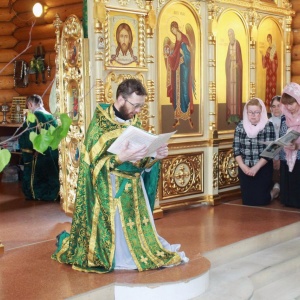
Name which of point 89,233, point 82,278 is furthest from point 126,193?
point 82,278

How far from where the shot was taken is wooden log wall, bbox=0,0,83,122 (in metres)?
9.32

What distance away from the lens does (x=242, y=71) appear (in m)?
7.93

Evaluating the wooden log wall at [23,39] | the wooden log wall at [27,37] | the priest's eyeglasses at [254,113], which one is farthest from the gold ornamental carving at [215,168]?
the wooden log wall at [23,39]

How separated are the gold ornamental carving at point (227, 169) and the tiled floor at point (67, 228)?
300 millimetres

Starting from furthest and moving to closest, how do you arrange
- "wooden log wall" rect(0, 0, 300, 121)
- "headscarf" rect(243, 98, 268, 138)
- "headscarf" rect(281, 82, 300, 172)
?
"wooden log wall" rect(0, 0, 300, 121) → "headscarf" rect(243, 98, 268, 138) → "headscarf" rect(281, 82, 300, 172)

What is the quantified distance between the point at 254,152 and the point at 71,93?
Result: 7.33 ft

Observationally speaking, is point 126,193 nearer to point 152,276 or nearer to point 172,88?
point 152,276

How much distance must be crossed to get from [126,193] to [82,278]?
68 centimetres

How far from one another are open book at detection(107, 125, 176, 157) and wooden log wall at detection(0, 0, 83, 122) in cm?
507

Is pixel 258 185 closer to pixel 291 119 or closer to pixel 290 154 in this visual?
pixel 290 154

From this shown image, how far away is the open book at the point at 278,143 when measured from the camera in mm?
6314

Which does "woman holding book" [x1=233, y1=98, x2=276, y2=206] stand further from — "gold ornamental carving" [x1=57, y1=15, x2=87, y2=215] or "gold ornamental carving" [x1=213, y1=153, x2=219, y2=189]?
"gold ornamental carving" [x1=57, y1=15, x2=87, y2=215]

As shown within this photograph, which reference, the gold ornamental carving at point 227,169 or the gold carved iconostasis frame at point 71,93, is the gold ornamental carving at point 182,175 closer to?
the gold ornamental carving at point 227,169

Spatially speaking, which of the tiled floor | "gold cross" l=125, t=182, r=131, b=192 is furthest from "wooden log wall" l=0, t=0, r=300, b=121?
"gold cross" l=125, t=182, r=131, b=192
